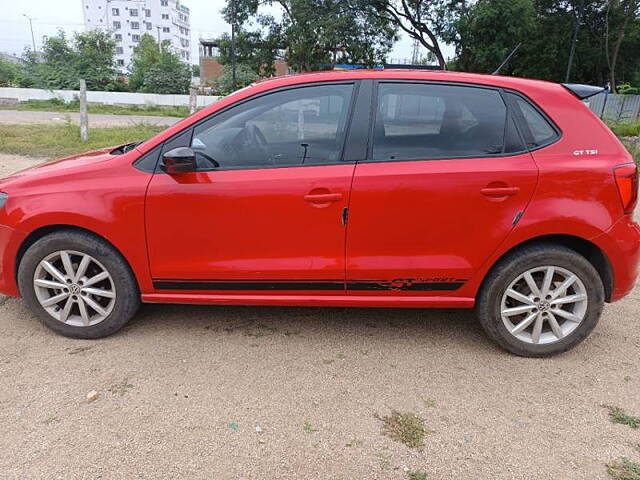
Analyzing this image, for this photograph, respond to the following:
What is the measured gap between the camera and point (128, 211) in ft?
9.78

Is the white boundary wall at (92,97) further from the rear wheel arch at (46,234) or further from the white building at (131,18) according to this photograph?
the white building at (131,18)

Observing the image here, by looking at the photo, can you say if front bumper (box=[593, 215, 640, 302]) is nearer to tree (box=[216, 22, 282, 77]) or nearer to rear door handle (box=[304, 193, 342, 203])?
rear door handle (box=[304, 193, 342, 203])

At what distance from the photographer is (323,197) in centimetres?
288

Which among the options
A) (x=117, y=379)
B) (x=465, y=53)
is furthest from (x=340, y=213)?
(x=465, y=53)

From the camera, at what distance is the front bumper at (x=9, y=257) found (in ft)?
10.2

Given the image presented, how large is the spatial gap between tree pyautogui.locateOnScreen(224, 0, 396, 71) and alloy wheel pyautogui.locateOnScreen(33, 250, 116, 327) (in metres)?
23.4

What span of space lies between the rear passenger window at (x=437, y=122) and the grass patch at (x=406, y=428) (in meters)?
1.46

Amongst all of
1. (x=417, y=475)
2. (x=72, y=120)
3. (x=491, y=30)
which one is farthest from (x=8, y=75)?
(x=417, y=475)

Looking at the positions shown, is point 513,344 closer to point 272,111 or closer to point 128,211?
point 272,111

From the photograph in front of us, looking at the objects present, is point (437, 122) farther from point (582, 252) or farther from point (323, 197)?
point (582, 252)

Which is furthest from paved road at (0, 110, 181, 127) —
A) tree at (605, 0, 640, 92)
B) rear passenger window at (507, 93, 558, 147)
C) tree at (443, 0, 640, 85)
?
tree at (605, 0, 640, 92)

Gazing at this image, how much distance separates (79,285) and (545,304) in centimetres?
294

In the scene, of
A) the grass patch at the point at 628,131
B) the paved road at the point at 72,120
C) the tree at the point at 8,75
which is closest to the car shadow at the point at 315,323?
the grass patch at the point at 628,131

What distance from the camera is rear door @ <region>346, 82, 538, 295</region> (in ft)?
9.32
